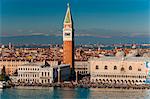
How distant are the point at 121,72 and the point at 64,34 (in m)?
2.78

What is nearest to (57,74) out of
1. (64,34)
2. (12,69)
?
(64,34)

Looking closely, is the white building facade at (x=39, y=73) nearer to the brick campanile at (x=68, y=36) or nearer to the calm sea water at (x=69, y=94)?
the brick campanile at (x=68, y=36)

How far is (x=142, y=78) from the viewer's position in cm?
1783

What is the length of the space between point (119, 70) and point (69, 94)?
3758 mm

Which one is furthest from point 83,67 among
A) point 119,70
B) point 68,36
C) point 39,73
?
point 39,73

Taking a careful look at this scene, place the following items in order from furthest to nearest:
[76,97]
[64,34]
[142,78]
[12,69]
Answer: [12,69]
[64,34]
[142,78]
[76,97]

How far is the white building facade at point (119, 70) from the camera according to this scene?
17934 mm

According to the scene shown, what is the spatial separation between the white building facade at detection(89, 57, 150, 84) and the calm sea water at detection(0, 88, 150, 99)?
6.94ft

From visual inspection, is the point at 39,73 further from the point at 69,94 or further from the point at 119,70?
the point at 69,94

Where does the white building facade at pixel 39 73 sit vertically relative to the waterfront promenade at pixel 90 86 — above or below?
above

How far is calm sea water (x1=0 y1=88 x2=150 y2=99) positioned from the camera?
46.1 ft

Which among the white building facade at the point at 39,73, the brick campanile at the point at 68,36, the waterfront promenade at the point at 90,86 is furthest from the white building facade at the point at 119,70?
the brick campanile at the point at 68,36

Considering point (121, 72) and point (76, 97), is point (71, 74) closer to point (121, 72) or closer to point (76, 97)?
point (121, 72)

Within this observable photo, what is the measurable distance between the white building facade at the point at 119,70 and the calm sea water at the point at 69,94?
2.12 meters
